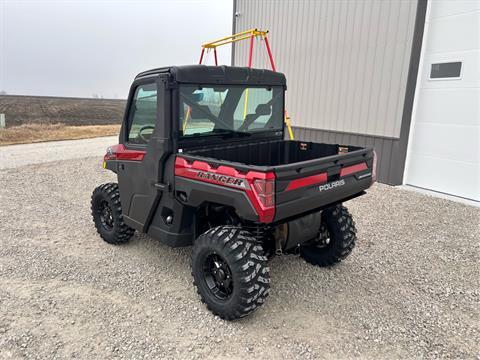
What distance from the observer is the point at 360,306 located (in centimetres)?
340

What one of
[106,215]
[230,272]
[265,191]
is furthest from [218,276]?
[106,215]

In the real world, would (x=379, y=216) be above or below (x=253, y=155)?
below

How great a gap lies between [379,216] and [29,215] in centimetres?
568

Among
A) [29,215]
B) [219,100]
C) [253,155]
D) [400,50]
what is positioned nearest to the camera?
[219,100]

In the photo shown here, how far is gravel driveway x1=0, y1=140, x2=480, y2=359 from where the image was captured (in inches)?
111

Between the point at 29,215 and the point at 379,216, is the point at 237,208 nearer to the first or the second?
the point at 379,216

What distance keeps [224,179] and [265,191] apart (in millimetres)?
426

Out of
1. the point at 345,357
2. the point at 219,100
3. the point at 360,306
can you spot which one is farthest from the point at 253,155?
the point at 345,357

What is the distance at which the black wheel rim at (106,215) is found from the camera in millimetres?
4637

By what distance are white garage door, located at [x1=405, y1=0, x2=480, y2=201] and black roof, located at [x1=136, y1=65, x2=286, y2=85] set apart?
177 inches

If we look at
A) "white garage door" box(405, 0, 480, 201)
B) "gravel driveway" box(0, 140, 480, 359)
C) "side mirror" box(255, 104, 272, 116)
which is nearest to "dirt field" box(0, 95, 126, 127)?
"gravel driveway" box(0, 140, 480, 359)

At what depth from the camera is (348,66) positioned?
27.8 feet

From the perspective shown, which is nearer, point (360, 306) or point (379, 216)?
point (360, 306)

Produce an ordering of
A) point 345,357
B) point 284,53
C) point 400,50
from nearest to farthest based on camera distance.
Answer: point 345,357 < point 400,50 < point 284,53
